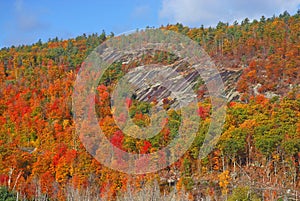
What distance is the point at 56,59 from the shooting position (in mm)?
74125

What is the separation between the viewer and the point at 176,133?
123 ft

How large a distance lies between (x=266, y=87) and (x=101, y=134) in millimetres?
19989

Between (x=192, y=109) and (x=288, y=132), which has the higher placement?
(x=192, y=109)

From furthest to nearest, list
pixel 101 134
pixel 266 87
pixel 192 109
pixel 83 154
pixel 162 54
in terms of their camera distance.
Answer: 1. pixel 162 54
2. pixel 266 87
3. pixel 192 109
4. pixel 101 134
5. pixel 83 154

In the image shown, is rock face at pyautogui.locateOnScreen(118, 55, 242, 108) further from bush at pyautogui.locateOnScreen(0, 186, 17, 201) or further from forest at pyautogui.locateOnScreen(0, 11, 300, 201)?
bush at pyautogui.locateOnScreen(0, 186, 17, 201)

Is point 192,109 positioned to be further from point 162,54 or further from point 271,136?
point 162,54

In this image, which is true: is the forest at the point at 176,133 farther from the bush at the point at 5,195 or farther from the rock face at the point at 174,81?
the rock face at the point at 174,81

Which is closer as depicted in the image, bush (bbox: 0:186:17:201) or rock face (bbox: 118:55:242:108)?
bush (bbox: 0:186:17:201)

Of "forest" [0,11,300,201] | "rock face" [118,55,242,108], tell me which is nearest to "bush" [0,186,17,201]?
"forest" [0,11,300,201]

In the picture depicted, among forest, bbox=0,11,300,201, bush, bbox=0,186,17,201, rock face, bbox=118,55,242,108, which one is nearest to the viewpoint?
bush, bbox=0,186,17,201

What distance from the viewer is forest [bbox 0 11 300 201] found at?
31.7 metres

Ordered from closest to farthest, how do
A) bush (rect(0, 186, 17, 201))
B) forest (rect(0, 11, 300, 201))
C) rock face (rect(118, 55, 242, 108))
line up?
bush (rect(0, 186, 17, 201))
forest (rect(0, 11, 300, 201))
rock face (rect(118, 55, 242, 108))

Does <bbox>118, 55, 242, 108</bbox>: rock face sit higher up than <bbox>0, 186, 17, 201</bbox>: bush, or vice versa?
<bbox>118, 55, 242, 108</bbox>: rock face

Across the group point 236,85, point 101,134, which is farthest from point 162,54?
point 101,134
